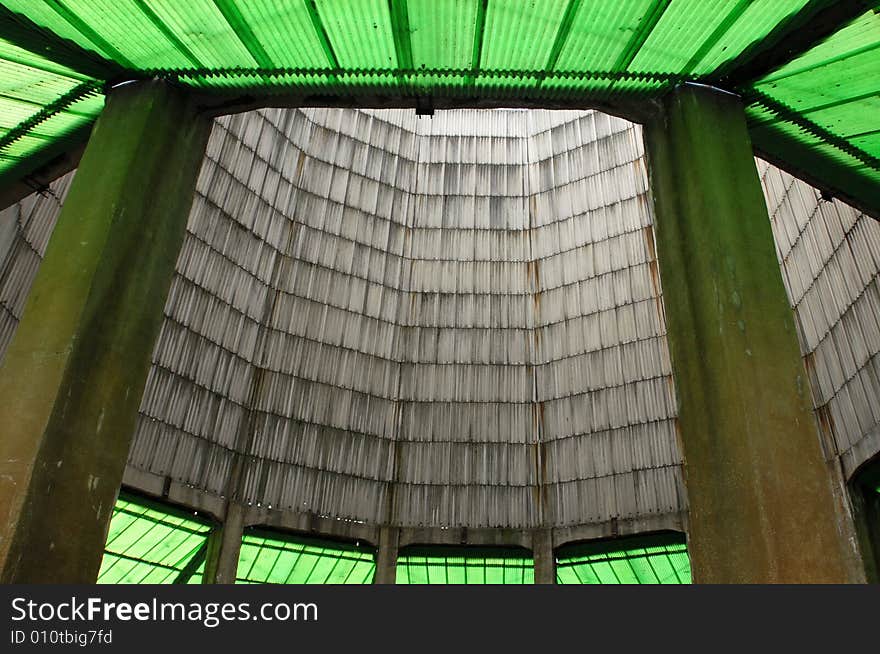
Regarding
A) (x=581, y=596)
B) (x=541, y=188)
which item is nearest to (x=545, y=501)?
(x=541, y=188)

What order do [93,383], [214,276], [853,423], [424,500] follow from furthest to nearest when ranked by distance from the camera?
[424,500]
[214,276]
[853,423]
[93,383]

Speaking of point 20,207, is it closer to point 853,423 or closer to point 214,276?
point 214,276

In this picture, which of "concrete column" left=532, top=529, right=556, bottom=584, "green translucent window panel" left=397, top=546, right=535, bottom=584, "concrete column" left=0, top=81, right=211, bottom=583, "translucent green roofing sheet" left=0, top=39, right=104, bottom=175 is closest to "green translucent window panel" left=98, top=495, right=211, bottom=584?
"green translucent window panel" left=397, top=546, right=535, bottom=584

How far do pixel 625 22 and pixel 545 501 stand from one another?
65.3 ft

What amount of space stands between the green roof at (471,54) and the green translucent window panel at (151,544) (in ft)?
50.5

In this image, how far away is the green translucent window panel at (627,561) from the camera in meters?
23.8

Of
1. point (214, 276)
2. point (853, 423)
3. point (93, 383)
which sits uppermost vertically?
point (214, 276)

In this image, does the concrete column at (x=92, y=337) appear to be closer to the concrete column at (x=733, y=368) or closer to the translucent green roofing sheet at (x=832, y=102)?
the concrete column at (x=733, y=368)

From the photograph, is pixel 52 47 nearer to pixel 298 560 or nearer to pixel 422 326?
pixel 422 326

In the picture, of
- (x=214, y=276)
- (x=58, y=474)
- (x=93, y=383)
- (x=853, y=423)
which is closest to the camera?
(x=58, y=474)

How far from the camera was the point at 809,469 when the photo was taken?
640cm

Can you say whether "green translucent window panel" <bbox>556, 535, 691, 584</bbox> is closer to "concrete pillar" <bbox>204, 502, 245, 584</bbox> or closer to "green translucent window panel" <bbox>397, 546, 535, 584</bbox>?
"green translucent window panel" <bbox>397, 546, 535, 584</bbox>

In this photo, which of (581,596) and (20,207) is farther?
(20,207)

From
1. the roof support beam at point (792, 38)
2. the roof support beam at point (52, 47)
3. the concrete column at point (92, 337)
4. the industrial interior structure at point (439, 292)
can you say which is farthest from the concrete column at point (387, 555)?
the roof support beam at point (792, 38)
